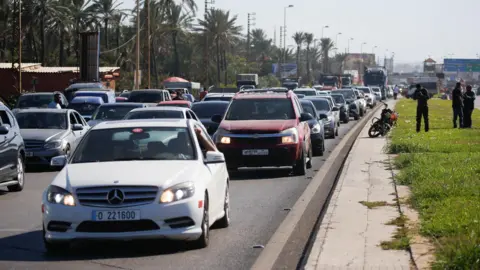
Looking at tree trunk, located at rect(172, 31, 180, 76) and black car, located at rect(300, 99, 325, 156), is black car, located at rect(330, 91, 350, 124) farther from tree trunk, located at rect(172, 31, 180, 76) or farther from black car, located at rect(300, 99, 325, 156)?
tree trunk, located at rect(172, 31, 180, 76)

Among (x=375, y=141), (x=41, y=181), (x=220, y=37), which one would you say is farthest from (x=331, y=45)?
(x=41, y=181)

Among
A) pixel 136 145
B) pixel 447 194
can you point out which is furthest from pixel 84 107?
pixel 136 145

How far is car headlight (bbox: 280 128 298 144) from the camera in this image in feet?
70.9

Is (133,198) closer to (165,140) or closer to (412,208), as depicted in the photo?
(165,140)

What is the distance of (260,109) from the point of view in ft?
75.9

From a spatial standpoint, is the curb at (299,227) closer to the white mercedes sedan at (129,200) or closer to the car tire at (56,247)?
the white mercedes sedan at (129,200)

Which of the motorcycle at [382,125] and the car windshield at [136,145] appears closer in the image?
the car windshield at [136,145]

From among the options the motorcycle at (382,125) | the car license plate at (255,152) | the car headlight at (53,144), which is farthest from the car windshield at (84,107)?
the car license plate at (255,152)

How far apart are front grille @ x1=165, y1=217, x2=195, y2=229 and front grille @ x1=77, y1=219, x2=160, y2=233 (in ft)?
0.53

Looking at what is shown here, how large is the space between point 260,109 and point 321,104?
16614mm

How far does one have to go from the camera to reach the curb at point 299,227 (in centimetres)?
1087

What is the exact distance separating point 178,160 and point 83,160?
1068 millimetres

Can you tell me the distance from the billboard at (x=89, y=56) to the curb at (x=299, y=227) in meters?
34.1

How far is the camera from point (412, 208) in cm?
1456
